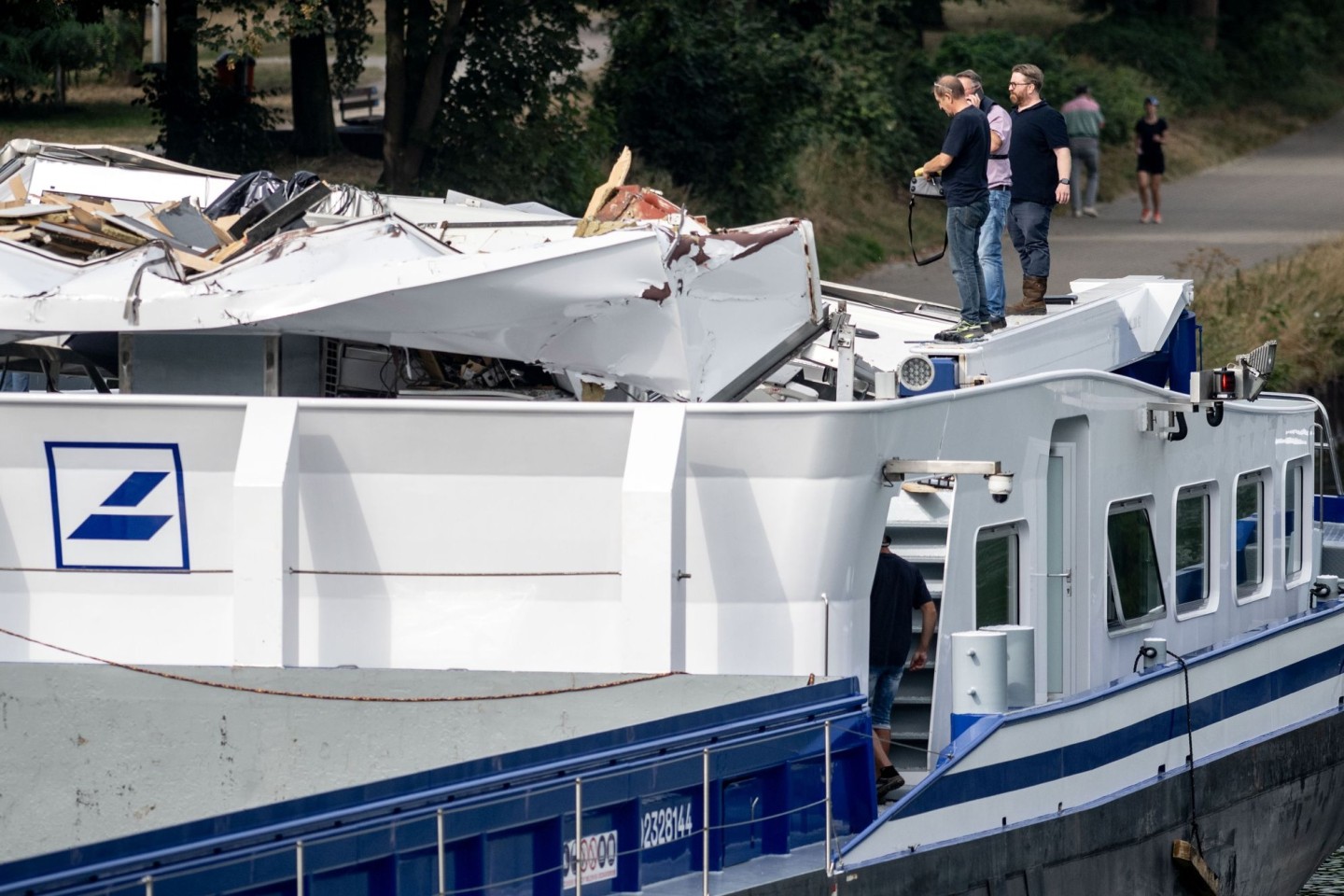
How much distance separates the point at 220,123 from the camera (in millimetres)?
21922

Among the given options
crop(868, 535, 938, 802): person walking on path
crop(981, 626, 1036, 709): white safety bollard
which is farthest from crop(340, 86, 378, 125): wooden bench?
crop(981, 626, 1036, 709): white safety bollard

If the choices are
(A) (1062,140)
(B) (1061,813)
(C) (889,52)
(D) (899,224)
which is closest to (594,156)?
(D) (899,224)

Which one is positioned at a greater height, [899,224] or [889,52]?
[889,52]

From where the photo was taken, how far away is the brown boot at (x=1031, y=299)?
36.2 feet

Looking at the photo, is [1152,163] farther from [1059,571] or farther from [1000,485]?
[1000,485]

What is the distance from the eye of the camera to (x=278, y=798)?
725 centimetres

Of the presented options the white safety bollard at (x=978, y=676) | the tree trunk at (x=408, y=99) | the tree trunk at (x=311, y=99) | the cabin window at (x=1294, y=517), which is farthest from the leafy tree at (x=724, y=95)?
the white safety bollard at (x=978, y=676)

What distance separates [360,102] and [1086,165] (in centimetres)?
1177

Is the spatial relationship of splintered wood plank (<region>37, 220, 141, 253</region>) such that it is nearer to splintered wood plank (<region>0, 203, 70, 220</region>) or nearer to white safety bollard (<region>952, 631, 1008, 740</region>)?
splintered wood plank (<region>0, 203, 70, 220</region>)

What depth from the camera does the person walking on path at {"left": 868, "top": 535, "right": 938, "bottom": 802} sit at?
8.45m

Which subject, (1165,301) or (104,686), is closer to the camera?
(104,686)

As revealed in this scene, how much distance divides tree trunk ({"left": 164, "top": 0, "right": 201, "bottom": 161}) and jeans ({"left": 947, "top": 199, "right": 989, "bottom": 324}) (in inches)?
506

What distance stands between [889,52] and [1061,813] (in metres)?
25.8

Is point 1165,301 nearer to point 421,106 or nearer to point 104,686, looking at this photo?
point 104,686
